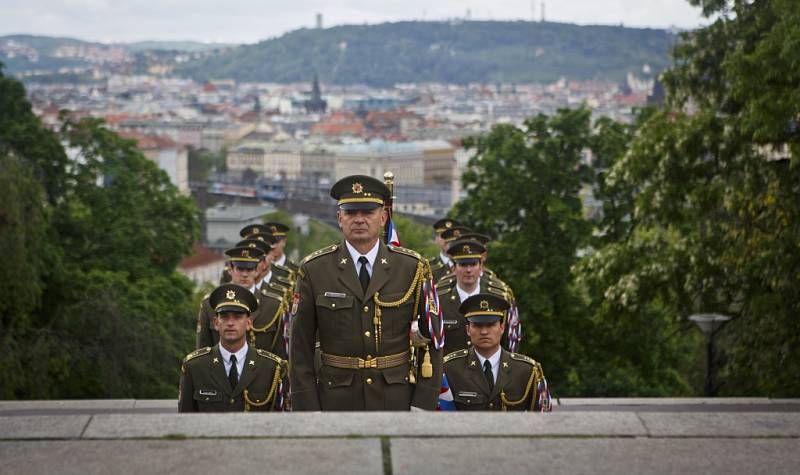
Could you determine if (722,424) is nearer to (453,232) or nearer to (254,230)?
(453,232)

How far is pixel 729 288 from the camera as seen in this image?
21875 millimetres

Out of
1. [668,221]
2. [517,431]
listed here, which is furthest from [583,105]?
[517,431]

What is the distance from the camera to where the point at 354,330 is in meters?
8.95

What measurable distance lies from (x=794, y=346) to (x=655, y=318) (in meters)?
13.9

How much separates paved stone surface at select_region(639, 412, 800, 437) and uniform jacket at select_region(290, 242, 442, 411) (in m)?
2.12

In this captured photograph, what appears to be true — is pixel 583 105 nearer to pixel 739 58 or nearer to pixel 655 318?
pixel 655 318

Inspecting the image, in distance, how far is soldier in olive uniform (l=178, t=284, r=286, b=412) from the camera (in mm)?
10219

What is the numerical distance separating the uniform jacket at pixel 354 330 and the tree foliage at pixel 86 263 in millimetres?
17901

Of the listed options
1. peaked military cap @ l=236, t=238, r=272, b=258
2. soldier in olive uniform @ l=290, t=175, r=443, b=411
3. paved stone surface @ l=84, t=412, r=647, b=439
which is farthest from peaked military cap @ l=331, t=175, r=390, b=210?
peaked military cap @ l=236, t=238, r=272, b=258

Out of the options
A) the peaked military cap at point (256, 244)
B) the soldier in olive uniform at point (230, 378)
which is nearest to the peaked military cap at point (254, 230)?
the peaked military cap at point (256, 244)

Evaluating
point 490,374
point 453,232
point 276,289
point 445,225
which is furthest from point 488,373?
point 445,225

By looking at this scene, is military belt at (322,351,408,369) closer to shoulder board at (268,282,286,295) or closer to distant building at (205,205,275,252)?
shoulder board at (268,282,286,295)

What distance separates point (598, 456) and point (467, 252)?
650 centimetres

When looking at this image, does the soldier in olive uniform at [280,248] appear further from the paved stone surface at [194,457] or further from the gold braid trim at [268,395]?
the paved stone surface at [194,457]
